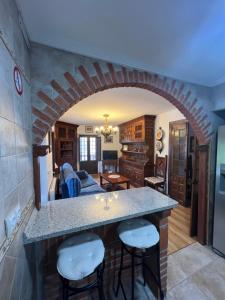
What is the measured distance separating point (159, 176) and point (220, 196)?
95.4 inches

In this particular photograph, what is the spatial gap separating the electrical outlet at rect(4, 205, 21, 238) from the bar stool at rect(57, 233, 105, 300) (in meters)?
0.45

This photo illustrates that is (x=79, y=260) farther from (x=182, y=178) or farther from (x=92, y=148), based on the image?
(x=92, y=148)

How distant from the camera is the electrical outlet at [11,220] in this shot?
662 mm

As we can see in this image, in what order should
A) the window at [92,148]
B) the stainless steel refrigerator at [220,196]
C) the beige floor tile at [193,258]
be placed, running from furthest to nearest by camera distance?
the window at [92,148] → the stainless steel refrigerator at [220,196] → the beige floor tile at [193,258]

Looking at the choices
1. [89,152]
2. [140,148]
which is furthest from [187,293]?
[89,152]

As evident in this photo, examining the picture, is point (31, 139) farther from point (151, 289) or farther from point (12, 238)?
point (151, 289)

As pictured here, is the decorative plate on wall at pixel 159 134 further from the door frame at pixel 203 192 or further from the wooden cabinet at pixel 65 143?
the wooden cabinet at pixel 65 143

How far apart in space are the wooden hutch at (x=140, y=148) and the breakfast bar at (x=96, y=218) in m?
3.00

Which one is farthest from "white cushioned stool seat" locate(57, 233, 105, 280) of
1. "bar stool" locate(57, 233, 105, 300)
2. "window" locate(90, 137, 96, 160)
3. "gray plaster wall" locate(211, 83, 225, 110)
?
"window" locate(90, 137, 96, 160)

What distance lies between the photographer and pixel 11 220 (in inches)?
27.8

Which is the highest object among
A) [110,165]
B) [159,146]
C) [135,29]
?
[135,29]

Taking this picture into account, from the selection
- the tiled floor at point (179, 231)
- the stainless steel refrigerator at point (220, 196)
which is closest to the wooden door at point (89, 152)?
the tiled floor at point (179, 231)

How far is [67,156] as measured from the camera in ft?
18.9

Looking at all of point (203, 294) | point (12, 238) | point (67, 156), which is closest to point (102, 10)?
point (12, 238)
